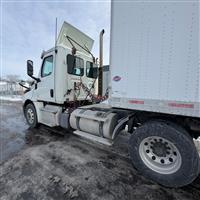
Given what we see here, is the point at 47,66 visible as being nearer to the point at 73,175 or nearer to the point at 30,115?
the point at 30,115

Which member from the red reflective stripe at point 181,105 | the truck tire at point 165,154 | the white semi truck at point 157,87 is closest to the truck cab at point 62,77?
the white semi truck at point 157,87

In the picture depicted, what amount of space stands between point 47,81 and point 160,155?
3905 mm

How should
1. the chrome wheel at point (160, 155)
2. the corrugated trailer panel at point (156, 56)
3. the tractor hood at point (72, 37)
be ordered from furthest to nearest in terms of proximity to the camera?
the tractor hood at point (72, 37) < the chrome wheel at point (160, 155) < the corrugated trailer panel at point (156, 56)

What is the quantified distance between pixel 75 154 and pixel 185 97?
2743 mm

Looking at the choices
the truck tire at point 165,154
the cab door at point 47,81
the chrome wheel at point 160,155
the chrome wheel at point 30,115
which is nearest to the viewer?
the truck tire at point 165,154

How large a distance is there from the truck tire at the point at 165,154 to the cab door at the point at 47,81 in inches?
122

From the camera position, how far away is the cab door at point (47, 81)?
4422 millimetres

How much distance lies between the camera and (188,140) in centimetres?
214

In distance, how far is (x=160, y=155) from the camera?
2570mm

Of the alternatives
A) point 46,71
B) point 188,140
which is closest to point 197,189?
point 188,140

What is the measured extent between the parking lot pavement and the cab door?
4.95 feet

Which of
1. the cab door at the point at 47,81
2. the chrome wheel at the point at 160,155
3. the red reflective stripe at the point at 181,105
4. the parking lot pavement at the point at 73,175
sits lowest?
the parking lot pavement at the point at 73,175

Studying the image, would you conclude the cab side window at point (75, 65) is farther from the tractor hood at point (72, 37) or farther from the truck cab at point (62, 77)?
the tractor hood at point (72, 37)

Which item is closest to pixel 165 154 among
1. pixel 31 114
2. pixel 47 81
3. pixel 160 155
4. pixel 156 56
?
pixel 160 155
